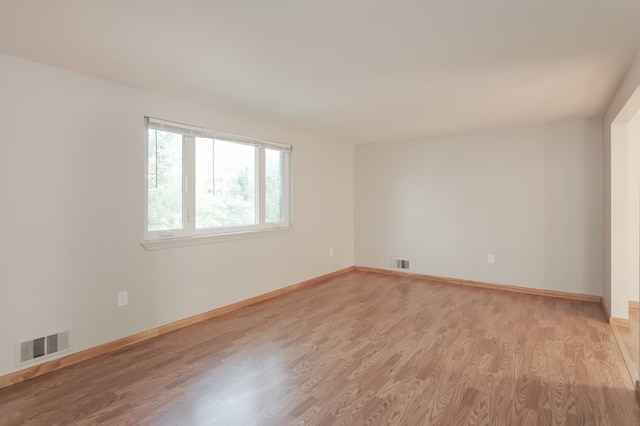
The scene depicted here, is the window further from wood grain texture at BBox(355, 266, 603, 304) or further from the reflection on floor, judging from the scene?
the reflection on floor

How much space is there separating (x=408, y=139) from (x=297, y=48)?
11.4ft

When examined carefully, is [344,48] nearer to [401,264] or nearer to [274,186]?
[274,186]

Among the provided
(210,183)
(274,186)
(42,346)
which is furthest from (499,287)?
(42,346)

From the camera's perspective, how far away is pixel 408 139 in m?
5.25

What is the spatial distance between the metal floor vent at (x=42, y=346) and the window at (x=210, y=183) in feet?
3.15

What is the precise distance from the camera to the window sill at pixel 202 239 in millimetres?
3053

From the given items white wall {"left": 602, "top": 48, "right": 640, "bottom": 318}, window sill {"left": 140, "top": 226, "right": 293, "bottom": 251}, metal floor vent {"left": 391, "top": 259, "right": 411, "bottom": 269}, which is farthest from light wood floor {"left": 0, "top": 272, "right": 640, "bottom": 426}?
metal floor vent {"left": 391, "top": 259, "right": 411, "bottom": 269}

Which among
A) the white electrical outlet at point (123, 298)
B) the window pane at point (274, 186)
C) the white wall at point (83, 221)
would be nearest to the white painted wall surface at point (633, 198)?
the window pane at point (274, 186)

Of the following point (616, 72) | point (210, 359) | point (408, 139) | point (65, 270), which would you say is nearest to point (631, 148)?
point (616, 72)

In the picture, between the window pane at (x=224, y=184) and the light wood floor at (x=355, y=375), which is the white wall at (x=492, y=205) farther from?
the window pane at (x=224, y=184)

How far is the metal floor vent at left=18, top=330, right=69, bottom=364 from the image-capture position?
7.59 ft

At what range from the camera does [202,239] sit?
3.45 m

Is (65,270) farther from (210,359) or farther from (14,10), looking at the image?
(14,10)

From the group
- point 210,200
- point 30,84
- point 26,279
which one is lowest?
point 26,279
